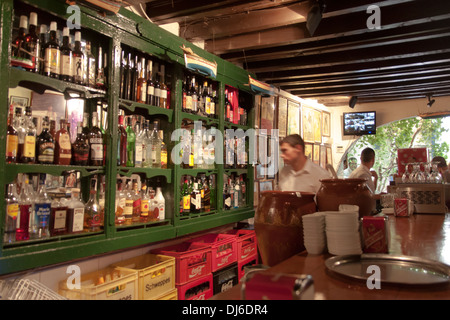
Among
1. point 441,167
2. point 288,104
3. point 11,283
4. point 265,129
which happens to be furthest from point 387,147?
point 11,283

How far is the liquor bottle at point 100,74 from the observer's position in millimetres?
2451

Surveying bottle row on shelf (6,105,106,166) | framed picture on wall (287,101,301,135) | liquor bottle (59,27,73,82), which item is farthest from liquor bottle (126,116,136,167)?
framed picture on wall (287,101,301,135)

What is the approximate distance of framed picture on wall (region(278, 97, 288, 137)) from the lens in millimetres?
5530

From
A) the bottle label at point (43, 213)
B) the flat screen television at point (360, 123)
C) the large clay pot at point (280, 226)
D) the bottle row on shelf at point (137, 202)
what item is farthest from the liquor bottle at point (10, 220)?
the flat screen television at point (360, 123)

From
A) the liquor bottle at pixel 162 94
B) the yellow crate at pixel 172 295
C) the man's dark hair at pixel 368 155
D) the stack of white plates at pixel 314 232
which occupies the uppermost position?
the liquor bottle at pixel 162 94

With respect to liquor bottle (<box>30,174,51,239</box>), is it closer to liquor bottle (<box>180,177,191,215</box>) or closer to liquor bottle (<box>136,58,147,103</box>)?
liquor bottle (<box>136,58,147,103</box>)

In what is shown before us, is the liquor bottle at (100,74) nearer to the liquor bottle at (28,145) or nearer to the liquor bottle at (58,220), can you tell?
the liquor bottle at (28,145)

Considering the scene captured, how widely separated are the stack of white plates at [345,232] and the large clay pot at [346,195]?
0.78ft

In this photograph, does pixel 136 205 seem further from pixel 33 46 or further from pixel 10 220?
pixel 33 46

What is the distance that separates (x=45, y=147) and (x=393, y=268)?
201cm

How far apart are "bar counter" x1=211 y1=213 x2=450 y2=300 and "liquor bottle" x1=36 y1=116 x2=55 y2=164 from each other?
1.62 meters

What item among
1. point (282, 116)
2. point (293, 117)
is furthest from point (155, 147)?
point (293, 117)
